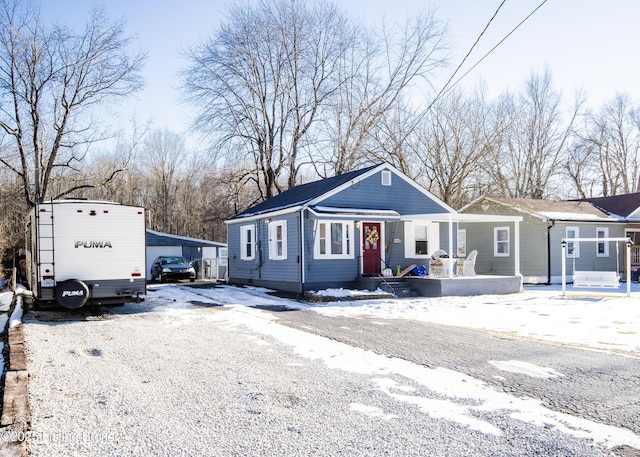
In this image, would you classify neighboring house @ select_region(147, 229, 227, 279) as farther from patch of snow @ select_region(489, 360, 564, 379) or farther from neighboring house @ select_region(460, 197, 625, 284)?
patch of snow @ select_region(489, 360, 564, 379)

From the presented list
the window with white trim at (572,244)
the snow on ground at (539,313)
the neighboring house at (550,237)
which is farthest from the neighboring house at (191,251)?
the window with white trim at (572,244)

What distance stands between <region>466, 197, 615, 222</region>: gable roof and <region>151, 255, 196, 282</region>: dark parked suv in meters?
14.8

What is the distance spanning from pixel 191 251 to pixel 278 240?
46.8ft

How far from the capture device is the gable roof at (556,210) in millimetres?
23008

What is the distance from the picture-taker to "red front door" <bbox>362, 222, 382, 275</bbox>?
18.6 metres

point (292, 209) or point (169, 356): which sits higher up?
point (292, 209)

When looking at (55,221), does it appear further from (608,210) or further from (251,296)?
(608,210)

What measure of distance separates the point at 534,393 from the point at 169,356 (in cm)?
493

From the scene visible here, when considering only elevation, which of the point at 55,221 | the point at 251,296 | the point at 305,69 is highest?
the point at 305,69

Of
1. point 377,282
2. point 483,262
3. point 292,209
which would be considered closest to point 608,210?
point 483,262

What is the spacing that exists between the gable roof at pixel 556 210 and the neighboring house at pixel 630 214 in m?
0.65

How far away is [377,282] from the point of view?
17.5m

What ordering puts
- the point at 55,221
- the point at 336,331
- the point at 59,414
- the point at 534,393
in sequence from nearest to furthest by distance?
the point at 59,414, the point at 534,393, the point at 336,331, the point at 55,221

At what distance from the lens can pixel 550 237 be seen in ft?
73.8
